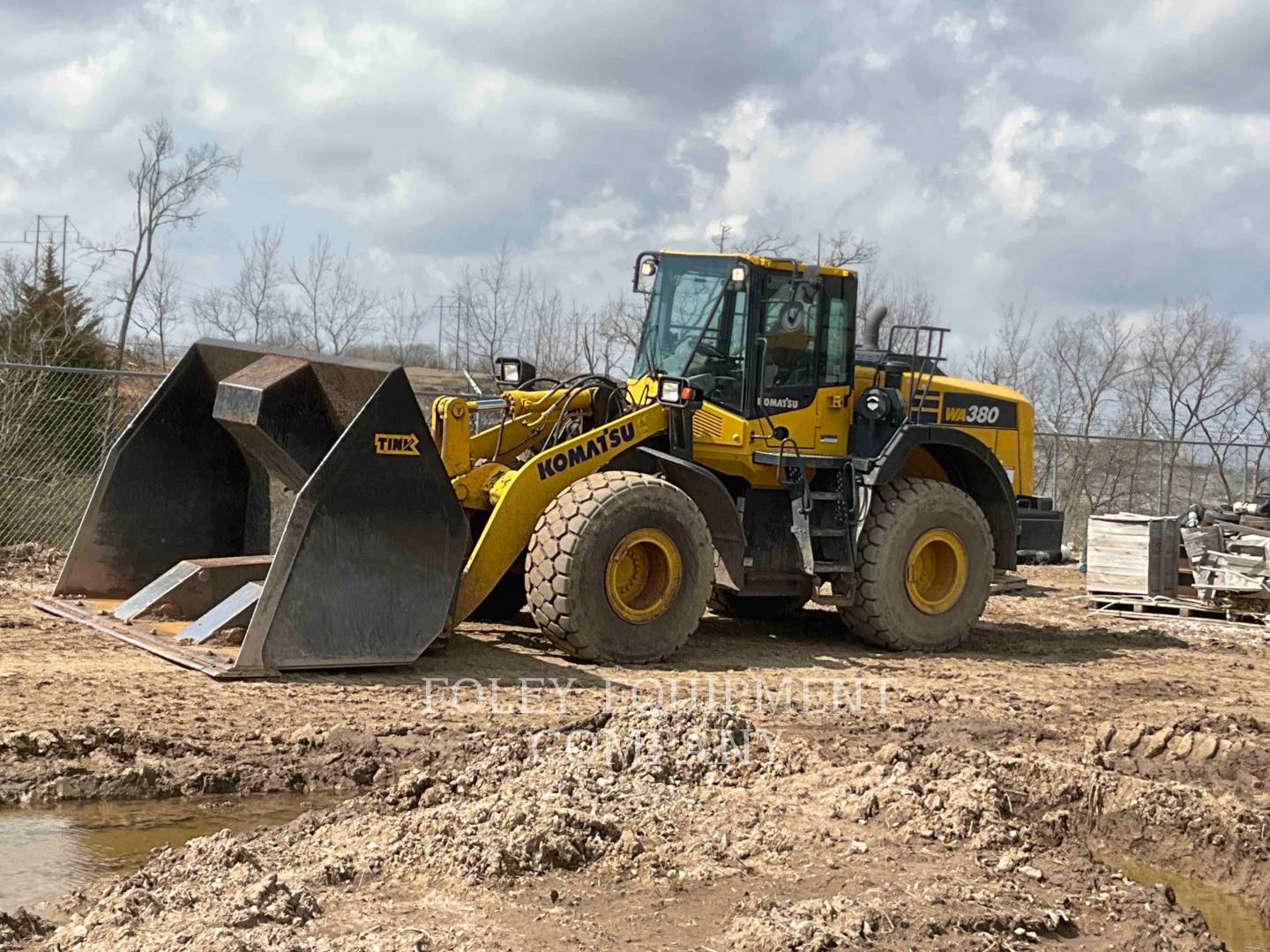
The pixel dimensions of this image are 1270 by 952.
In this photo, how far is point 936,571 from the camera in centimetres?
1063

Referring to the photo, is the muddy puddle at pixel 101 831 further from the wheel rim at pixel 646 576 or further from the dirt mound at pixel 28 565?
the dirt mound at pixel 28 565

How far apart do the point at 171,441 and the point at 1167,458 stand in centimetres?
1817

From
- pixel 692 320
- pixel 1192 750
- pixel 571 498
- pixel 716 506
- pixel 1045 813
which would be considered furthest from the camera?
pixel 692 320

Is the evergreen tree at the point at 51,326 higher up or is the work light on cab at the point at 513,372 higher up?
the evergreen tree at the point at 51,326

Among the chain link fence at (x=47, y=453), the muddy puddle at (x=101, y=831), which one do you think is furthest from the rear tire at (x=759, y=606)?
the muddy puddle at (x=101, y=831)

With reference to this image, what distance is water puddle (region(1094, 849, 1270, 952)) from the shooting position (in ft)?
16.9

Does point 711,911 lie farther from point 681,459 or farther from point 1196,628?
point 1196,628

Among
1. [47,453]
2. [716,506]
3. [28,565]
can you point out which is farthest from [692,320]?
[47,453]

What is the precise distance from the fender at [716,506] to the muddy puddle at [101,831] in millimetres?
4068

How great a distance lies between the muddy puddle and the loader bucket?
4.98 ft

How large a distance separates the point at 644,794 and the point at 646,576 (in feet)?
11.1

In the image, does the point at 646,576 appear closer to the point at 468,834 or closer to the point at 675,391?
the point at 675,391

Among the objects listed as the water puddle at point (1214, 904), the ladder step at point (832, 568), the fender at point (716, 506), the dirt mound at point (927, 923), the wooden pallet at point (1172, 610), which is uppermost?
the fender at point (716, 506)

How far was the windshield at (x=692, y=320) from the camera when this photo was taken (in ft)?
32.2
